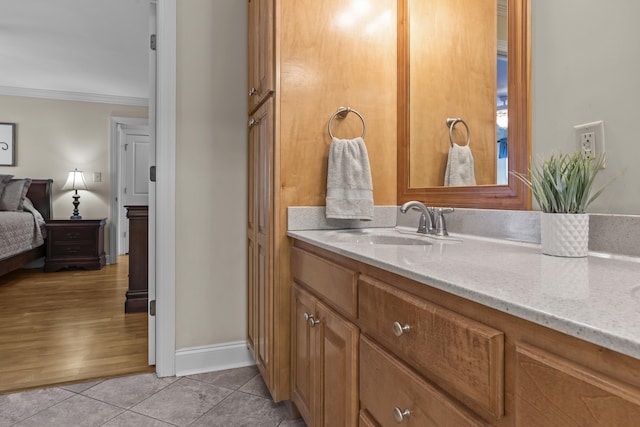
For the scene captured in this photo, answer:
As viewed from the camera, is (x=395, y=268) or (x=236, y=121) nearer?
(x=395, y=268)

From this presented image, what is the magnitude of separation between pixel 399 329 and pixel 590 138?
2.47 feet

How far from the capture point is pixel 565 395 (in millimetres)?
474

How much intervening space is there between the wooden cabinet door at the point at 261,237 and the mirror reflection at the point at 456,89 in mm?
632

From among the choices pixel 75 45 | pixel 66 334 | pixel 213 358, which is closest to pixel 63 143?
pixel 75 45

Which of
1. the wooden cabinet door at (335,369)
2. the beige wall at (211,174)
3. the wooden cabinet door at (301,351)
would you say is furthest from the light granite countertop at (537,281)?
the beige wall at (211,174)

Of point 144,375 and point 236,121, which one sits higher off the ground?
point 236,121

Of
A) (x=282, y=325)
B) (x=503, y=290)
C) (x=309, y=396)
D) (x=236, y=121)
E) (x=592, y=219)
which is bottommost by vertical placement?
(x=309, y=396)

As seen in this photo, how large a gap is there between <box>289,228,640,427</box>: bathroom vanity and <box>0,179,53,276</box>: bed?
3.81m

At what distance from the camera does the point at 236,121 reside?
2.11 metres

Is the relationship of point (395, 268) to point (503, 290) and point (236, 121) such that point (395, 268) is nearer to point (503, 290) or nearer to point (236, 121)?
point (503, 290)

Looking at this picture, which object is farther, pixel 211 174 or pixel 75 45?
pixel 75 45

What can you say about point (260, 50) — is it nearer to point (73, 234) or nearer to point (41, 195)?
point (73, 234)

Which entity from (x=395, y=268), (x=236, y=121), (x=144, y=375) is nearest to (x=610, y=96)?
(x=395, y=268)

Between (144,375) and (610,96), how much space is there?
222 centimetres
